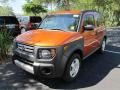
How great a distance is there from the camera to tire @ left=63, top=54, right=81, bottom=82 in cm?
626

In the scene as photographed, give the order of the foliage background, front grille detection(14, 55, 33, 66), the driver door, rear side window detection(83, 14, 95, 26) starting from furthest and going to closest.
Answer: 1. the foliage background
2. rear side window detection(83, 14, 95, 26)
3. the driver door
4. front grille detection(14, 55, 33, 66)

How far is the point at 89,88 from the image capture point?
20.6 feet

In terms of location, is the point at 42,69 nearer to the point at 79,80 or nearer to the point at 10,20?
the point at 79,80

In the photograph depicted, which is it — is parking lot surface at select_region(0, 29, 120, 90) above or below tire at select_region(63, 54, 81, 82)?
below

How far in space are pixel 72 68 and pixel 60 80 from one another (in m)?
0.51

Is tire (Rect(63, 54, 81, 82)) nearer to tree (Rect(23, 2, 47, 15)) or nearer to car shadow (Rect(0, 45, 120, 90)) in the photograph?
car shadow (Rect(0, 45, 120, 90))

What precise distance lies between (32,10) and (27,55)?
30.8m

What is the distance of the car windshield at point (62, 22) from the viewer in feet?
23.6

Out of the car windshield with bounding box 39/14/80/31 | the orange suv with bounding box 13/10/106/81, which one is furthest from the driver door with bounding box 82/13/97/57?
the car windshield with bounding box 39/14/80/31

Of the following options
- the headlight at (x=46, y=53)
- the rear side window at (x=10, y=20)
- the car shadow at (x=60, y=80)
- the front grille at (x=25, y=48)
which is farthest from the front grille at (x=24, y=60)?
the rear side window at (x=10, y=20)

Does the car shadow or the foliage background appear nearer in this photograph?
the car shadow

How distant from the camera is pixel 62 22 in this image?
7.48 meters

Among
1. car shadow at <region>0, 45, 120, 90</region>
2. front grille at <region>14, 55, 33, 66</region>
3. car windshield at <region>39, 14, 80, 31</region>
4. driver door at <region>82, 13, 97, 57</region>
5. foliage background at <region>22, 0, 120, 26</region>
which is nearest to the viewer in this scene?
front grille at <region>14, 55, 33, 66</region>

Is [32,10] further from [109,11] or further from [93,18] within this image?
[93,18]
